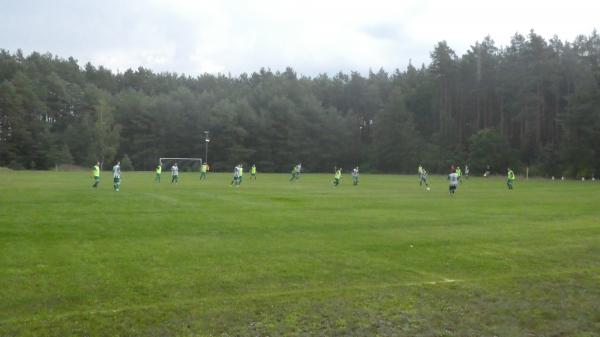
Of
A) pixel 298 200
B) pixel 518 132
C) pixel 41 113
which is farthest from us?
pixel 41 113

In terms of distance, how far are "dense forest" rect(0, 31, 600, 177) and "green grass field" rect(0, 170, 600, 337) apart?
220 ft

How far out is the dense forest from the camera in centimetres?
8656

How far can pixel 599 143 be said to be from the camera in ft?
235

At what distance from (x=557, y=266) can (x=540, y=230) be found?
6.40 meters

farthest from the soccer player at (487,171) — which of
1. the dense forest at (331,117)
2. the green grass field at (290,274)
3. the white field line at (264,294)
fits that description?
the white field line at (264,294)

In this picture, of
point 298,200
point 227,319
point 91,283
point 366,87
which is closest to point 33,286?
point 91,283

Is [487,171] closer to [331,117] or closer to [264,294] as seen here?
[331,117]

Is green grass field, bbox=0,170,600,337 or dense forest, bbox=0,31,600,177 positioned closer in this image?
green grass field, bbox=0,170,600,337

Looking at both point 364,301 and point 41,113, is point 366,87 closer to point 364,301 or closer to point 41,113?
point 41,113

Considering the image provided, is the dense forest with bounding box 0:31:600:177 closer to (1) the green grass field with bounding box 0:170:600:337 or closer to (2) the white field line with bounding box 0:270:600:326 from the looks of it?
(1) the green grass field with bounding box 0:170:600:337

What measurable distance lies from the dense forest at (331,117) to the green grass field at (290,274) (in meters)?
66.9

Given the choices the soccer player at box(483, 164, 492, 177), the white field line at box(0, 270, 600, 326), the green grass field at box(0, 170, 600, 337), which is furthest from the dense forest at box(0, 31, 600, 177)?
the white field line at box(0, 270, 600, 326)

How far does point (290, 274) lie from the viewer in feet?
41.9

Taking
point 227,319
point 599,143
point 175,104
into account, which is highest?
point 175,104
